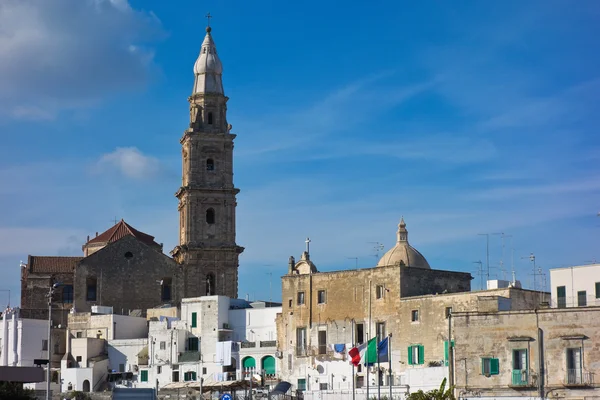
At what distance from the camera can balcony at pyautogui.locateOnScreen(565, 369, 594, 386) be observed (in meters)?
57.0

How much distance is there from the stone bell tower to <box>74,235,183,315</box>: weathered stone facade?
132 centimetres

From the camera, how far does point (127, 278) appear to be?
94.2 m

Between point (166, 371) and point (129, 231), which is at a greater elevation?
point (129, 231)

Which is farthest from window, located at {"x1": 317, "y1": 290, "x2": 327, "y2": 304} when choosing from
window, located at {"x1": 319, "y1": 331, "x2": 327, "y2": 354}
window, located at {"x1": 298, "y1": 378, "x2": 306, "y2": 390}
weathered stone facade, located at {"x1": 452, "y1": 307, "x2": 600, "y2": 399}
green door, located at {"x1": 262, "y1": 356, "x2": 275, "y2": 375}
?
weathered stone facade, located at {"x1": 452, "y1": 307, "x2": 600, "y2": 399}

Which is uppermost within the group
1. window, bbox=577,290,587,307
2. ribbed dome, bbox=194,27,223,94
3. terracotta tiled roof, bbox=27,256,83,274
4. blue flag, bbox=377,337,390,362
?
ribbed dome, bbox=194,27,223,94

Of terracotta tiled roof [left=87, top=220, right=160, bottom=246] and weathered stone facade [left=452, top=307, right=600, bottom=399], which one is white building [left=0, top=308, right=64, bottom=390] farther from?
weathered stone facade [left=452, top=307, right=600, bottom=399]

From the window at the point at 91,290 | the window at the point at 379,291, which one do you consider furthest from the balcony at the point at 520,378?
the window at the point at 91,290

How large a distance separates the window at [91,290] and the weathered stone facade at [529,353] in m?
39.4

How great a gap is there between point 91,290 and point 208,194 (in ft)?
35.7

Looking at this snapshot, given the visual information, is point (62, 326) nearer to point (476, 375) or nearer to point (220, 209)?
point (220, 209)

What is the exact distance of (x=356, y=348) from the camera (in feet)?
230

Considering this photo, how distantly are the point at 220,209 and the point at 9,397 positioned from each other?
36163 mm

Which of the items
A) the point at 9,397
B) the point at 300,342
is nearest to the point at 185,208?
the point at 300,342

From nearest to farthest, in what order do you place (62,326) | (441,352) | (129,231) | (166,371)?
1. (441,352)
2. (166,371)
3. (62,326)
4. (129,231)
